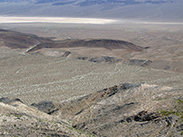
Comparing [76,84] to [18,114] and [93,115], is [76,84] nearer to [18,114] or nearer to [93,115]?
[93,115]

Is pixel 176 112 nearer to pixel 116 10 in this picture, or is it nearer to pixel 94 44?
pixel 94 44

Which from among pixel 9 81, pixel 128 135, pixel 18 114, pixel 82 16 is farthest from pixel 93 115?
pixel 82 16

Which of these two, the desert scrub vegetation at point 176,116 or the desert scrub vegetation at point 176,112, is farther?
the desert scrub vegetation at point 176,112

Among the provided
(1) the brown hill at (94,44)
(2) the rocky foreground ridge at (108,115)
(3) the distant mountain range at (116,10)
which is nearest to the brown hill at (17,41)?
(1) the brown hill at (94,44)

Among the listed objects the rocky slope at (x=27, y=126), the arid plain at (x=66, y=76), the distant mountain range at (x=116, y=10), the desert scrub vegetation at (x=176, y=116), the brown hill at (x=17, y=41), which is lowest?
the arid plain at (x=66, y=76)

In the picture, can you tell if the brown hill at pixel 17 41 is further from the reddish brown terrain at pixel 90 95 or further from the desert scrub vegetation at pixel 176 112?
the desert scrub vegetation at pixel 176 112
